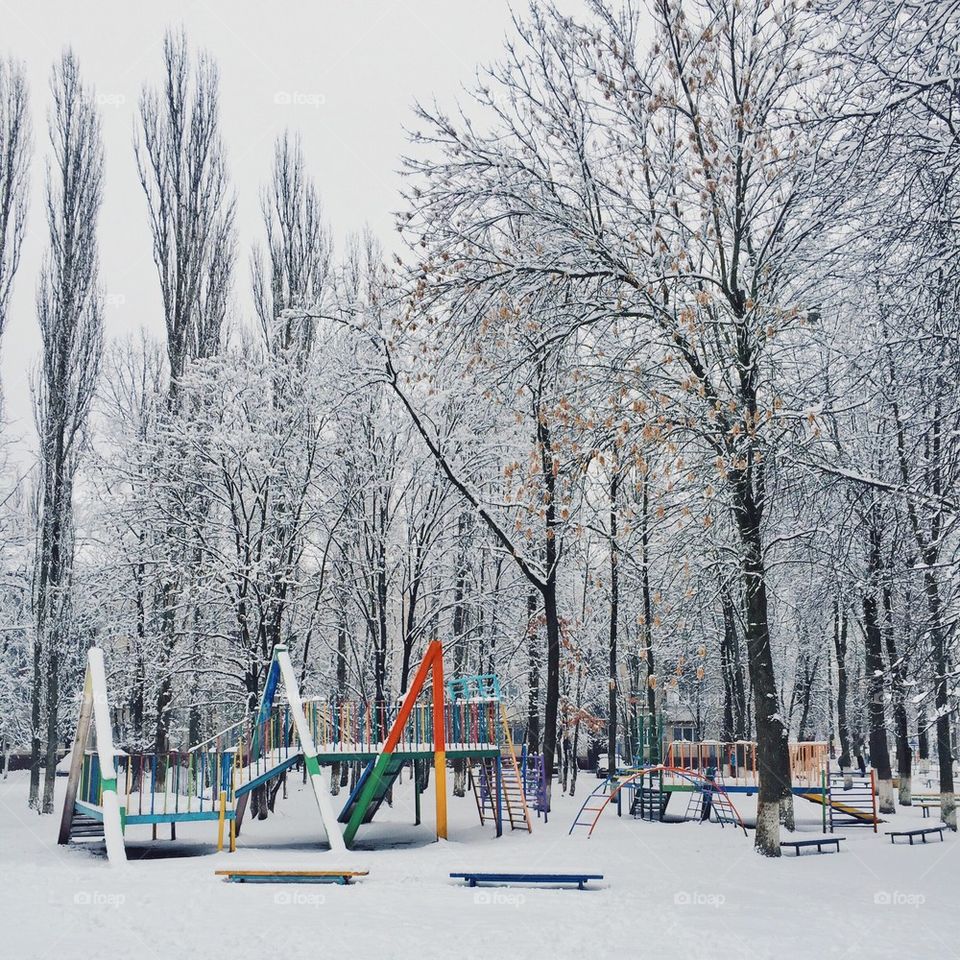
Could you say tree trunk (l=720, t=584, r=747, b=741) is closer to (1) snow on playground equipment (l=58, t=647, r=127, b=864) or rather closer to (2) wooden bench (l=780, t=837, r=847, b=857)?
(2) wooden bench (l=780, t=837, r=847, b=857)

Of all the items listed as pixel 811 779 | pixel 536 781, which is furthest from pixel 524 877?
pixel 811 779

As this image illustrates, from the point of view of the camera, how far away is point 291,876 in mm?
11602

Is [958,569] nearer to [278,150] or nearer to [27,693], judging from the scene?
[278,150]

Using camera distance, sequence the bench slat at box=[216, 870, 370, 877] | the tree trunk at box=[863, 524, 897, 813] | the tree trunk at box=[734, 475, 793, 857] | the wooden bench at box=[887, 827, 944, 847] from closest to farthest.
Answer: the bench slat at box=[216, 870, 370, 877]
the tree trunk at box=[734, 475, 793, 857]
the wooden bench at box=[887, 827, 944, 847]
the tree trunk at box=[863, 524, 897, 813]

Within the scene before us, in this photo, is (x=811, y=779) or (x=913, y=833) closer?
(x=913, y=833)

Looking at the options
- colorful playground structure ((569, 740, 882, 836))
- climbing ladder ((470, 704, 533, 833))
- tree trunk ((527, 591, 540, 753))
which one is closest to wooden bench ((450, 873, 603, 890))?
climbing ladder ((470, 704, 533, 833))

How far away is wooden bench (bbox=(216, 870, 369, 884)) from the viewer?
11.2m

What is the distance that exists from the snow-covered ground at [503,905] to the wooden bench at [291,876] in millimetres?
Result: 181

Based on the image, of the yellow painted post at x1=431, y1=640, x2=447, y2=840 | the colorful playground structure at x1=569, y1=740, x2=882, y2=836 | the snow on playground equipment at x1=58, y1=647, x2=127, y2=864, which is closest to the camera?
the snow on playground equipment at x1=58, y1=647, x2=127, y2=864

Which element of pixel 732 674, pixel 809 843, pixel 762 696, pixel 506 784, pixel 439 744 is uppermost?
pixel 762 696

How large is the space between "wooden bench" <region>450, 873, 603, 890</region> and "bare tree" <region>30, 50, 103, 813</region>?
17689 mm

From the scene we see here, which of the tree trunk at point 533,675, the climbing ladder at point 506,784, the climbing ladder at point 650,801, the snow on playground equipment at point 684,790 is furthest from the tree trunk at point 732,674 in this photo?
the climbing ladder at point 506,784

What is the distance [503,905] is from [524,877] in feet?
5.30

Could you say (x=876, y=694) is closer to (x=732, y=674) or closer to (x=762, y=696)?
(x=762, y=696)
